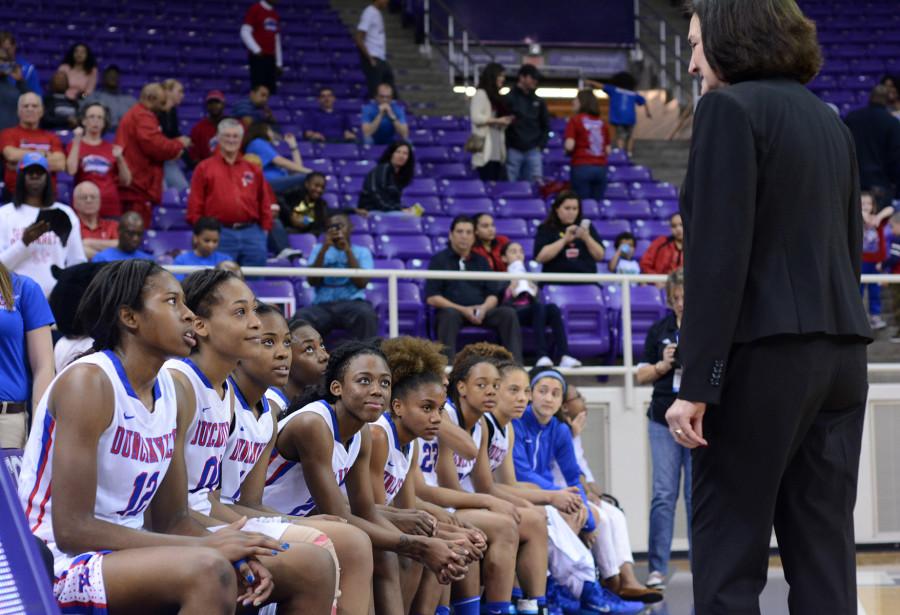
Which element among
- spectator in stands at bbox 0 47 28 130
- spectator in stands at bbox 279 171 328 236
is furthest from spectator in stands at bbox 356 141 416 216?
spectator in stands at bbox 0 47 28 130

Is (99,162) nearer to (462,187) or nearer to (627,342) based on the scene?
(462,187)

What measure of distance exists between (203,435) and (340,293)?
453 centimetres

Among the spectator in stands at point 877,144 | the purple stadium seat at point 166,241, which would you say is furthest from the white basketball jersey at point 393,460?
the spectator in stands at point 877,144

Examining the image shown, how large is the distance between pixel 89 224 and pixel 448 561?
15.5ft

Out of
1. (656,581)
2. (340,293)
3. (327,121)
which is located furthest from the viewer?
(327,121)

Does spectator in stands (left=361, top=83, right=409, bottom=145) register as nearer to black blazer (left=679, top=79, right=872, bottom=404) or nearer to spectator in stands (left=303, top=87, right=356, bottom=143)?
spectator in stands (left=303, top=87, right=356, bottom=143)

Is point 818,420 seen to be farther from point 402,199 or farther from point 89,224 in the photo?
point 402,199

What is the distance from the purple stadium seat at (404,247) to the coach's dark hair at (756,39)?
23.7ft

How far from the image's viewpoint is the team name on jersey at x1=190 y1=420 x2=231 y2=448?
12.1 feet

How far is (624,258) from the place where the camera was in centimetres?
1008

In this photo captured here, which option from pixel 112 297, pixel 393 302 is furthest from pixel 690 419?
pixel 393 302

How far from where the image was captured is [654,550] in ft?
24.2

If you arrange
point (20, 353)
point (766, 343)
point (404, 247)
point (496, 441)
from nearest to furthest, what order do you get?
1. point (766, 343)
2. point (20, 353)
3. point (496, 441)
4. point (404, 247)

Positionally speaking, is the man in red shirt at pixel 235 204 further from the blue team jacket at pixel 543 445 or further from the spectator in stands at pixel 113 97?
the spectator in stands at pixel 113 97
